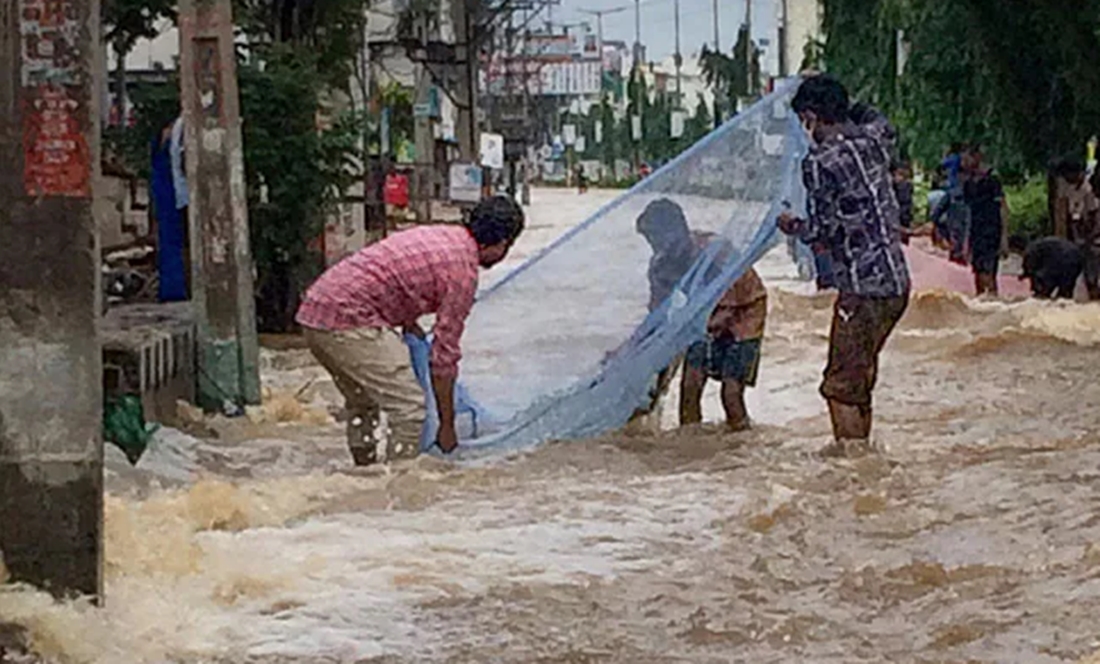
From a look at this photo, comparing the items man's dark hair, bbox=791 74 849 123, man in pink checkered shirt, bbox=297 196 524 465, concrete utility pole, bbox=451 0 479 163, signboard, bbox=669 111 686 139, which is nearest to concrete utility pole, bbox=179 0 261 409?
man in pink checkered shirt, bbox=297 196 524 465

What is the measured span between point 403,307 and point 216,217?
3.85 meters

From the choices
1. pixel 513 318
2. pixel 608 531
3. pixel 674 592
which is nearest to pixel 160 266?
pixel 513 318

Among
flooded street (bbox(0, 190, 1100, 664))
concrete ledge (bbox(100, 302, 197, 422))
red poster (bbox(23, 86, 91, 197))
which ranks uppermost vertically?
red poster (bbox(23, 86, 91, 197))

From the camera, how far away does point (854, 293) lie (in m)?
9.26

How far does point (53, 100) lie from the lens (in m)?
6.02

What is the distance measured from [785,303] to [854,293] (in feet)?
41.9

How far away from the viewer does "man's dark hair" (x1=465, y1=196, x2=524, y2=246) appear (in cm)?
877

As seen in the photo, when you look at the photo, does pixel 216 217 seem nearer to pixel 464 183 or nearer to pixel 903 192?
pixel 903 192

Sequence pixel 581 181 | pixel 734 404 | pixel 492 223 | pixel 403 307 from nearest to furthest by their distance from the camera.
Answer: pixel 492 223 → pixel 403 307 → pixel 734 404 → pixel 581 181

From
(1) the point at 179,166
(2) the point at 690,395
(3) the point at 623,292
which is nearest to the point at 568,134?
(1) the point at 179,166

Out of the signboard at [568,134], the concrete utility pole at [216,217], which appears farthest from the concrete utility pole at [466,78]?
the signboard at [568,134]

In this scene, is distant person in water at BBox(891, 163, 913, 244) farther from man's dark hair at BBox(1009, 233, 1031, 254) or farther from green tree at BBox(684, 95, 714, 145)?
green tree at BBox(684, 95, 714, 145)

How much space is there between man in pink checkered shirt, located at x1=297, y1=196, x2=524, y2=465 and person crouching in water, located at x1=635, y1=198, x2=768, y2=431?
1540mm

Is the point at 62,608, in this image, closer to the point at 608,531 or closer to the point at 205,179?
the point at 608,531
